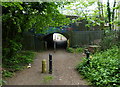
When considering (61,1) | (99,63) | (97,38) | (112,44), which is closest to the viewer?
(99,63)

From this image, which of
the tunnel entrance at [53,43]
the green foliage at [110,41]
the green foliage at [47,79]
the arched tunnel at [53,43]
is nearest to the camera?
the green foliage at [47,79]

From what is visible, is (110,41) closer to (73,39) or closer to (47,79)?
(73,39)

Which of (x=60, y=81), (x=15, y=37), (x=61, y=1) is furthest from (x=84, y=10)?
(x=60, y=81)

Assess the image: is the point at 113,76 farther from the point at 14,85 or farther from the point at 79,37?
the point at 79,37

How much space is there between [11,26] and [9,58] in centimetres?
197

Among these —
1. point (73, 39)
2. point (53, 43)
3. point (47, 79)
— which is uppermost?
point (73, 39)

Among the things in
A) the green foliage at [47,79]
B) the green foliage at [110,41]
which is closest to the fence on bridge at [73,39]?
the green foliage at [110,41]

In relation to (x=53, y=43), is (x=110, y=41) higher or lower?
higher

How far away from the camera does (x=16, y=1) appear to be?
4957 mm

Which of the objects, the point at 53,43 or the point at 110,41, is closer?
the point at 110,41

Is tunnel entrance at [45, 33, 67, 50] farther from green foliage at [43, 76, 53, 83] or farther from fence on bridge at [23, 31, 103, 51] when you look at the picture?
green foliage at [43, 76, 53, 83]

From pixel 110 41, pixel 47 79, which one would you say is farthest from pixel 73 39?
pixel 47 79

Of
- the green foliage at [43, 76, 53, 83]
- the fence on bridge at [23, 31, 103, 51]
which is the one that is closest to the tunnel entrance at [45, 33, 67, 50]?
the fence on bridge at [23, 31, 103, 51]

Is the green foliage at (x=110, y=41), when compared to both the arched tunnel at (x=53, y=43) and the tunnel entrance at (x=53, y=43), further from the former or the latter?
the tunnel entrance at (x=53, y=43)
